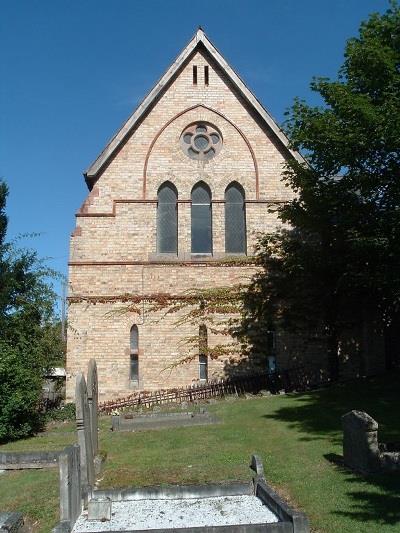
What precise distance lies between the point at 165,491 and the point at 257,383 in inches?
538

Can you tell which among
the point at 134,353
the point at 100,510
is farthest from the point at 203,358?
the point at 100,510

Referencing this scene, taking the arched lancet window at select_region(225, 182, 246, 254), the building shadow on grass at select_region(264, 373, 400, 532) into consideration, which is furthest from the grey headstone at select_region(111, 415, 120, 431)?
the arched lancet window at select_region(225, 182, 246, 254)

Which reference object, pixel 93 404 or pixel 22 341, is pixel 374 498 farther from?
pixel 22 341

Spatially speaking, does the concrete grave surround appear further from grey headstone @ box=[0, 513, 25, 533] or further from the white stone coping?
grey headstone @ box=[0, 513, 25, 533]

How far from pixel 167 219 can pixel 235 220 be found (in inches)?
116

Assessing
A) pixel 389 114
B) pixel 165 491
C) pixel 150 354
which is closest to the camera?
pixel 165 491

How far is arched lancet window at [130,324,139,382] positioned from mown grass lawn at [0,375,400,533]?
12.9 ft

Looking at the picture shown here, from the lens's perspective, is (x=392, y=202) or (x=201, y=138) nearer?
(x=392, y=202)

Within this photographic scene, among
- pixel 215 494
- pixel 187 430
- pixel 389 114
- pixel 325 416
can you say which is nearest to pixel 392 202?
pixel 389 114

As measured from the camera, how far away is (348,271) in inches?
797

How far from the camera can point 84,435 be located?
1102cm

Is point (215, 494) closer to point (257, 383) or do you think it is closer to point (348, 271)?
point (348, 271)

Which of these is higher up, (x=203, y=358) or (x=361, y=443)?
(x=203, y=358)

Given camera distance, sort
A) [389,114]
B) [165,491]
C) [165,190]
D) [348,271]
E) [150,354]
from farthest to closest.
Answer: [165,190], [150,354], [348,271], [389,114], [165,491]
